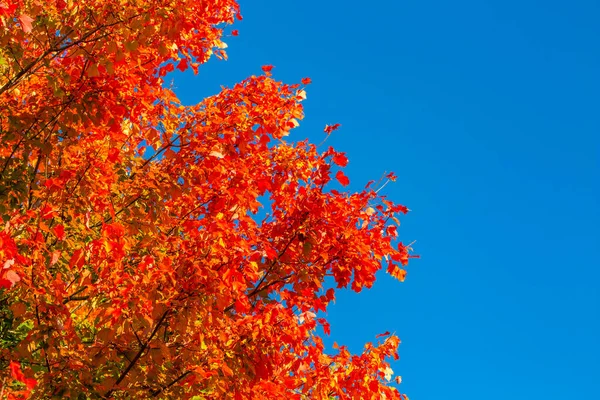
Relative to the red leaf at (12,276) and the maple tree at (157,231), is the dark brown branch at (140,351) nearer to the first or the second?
the maple tree at (157,231)

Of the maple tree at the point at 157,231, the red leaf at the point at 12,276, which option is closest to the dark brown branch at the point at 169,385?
the maple tree at the point at 157,231

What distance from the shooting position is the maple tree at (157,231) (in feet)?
18.7

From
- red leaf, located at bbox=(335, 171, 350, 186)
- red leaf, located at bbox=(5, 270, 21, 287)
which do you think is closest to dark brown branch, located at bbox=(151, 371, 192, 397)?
red leaf, located at bbox=(5, 270, 21, 287)

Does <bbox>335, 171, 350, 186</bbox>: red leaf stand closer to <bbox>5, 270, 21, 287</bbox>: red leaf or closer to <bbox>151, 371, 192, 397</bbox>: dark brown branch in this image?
<bbox>151, 371, 192, 397</bbox>: dark brown branch

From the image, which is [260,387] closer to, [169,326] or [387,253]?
[169,326]

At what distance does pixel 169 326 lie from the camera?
5.92m

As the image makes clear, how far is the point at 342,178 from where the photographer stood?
726cm

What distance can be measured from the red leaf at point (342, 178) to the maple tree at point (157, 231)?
0.02m

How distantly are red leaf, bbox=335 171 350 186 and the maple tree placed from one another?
0.7 inches

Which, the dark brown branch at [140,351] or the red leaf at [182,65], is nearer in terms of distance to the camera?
the dark brown branch at [140,351]

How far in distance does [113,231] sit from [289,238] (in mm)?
2116

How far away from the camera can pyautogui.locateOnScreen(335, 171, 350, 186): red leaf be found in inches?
284

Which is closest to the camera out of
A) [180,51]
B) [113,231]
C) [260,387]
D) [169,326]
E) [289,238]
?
[113,231]

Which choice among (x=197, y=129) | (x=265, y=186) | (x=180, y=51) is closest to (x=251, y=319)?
(x=265, y=186)
